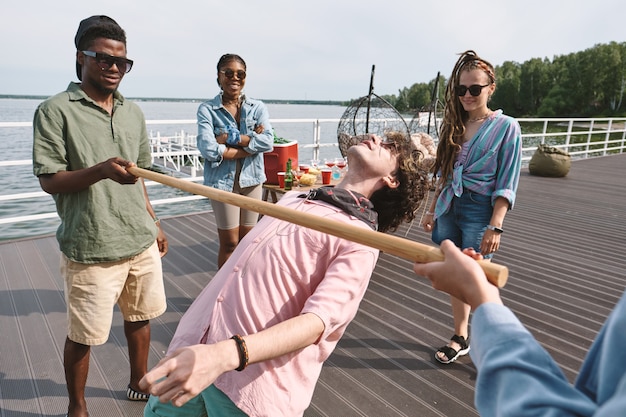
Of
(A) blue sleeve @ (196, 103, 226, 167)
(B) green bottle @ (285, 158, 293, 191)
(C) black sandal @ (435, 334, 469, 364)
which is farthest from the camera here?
(B) green bottle @ (285, 158, 293, 191)

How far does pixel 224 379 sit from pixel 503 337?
0.74 metres

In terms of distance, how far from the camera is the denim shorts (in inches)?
85.1

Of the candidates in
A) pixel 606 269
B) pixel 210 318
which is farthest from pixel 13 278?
pixel 606 269

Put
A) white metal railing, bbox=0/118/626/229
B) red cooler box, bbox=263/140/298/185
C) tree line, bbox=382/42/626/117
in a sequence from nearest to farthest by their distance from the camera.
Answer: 1. red cooler box, bbox=263/140/298/185
2. white metal railing, bbox=0/118/626/229
3. tree line, bbox=382/42/626/117

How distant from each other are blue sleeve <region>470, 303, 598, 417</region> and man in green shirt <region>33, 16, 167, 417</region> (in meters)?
1.34

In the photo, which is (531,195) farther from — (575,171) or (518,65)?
(518,65)

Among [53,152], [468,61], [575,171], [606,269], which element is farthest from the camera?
[575,171]

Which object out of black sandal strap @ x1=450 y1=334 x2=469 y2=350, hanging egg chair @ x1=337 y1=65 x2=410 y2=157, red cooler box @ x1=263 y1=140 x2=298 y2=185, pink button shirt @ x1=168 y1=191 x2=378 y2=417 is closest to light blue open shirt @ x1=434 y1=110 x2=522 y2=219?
black sandal strap @ x1=450 y1=334 x2=469 y2=350

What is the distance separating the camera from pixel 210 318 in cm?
108

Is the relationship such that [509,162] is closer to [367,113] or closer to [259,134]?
[259,134]

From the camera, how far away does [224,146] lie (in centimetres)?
278

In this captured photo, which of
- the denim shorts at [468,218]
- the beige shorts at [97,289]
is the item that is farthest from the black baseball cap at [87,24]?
the denim shorts at [468,218]

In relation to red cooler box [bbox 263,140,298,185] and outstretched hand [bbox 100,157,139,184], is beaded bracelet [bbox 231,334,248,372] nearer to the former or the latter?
outstretched hand [bbox 100,157,139,184]

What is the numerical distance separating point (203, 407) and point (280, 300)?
419mm
